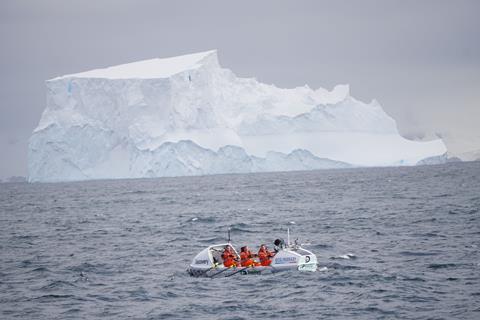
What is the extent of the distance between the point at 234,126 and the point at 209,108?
416 inches

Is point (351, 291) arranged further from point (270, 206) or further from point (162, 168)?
point (162, 168)

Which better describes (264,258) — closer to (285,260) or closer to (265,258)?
(265,258)

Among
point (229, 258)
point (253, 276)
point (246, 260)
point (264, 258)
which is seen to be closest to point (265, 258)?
point (264, 258)

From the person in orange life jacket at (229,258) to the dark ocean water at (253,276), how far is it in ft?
1.99

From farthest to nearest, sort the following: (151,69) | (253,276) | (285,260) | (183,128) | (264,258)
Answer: (151,69)
(183,128)
(264,258)
(285,260)
(253,276)

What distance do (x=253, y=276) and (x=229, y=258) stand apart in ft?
3.68

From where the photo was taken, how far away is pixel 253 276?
2430 cm

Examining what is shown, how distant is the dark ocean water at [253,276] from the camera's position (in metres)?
19.4

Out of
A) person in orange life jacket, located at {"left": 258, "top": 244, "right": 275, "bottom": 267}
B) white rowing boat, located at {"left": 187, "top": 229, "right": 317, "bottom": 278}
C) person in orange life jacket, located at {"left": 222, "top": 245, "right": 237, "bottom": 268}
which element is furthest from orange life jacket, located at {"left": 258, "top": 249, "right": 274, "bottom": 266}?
person in orange life jacket, located at {"left": 222, "top": 245, "right": 237, "bottom": 268}

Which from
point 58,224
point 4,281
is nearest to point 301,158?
point 58,224

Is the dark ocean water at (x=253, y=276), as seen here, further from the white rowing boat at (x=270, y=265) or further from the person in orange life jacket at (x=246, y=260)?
the person in orange life jacket at (x=246, y=260)

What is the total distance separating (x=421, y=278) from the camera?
22.0 m

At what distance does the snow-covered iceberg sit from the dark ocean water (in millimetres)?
45376

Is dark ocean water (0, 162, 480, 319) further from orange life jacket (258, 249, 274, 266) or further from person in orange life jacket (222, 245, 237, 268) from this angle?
orange life jacket (258, 249, 274, 266)
